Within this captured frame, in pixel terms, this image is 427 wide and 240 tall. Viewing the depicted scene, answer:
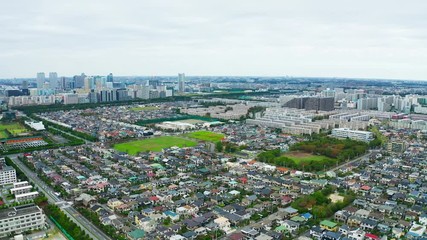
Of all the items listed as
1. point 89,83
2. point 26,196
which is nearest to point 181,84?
point 89,83

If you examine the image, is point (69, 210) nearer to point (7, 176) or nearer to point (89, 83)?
point (7, 176)

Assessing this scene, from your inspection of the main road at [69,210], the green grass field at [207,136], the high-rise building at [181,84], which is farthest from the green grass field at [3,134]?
the high-rise building at [181,84]

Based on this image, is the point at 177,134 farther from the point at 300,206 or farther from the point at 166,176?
the point at 300,206

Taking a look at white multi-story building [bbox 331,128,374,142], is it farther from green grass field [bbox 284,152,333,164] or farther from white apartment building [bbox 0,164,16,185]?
white apartment building [bbox 0,164,16,185]

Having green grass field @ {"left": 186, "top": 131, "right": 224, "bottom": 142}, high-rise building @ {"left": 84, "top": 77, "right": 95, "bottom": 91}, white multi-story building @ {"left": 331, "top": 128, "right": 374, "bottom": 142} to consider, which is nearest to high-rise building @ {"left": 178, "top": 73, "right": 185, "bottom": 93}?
high-rise building @ {"left": 84, "top": 77, "right": 95, "bottom": 91}

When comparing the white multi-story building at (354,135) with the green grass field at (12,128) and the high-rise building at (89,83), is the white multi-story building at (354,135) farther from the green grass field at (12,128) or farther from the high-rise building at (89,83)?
the high-rise building at (89,83)
